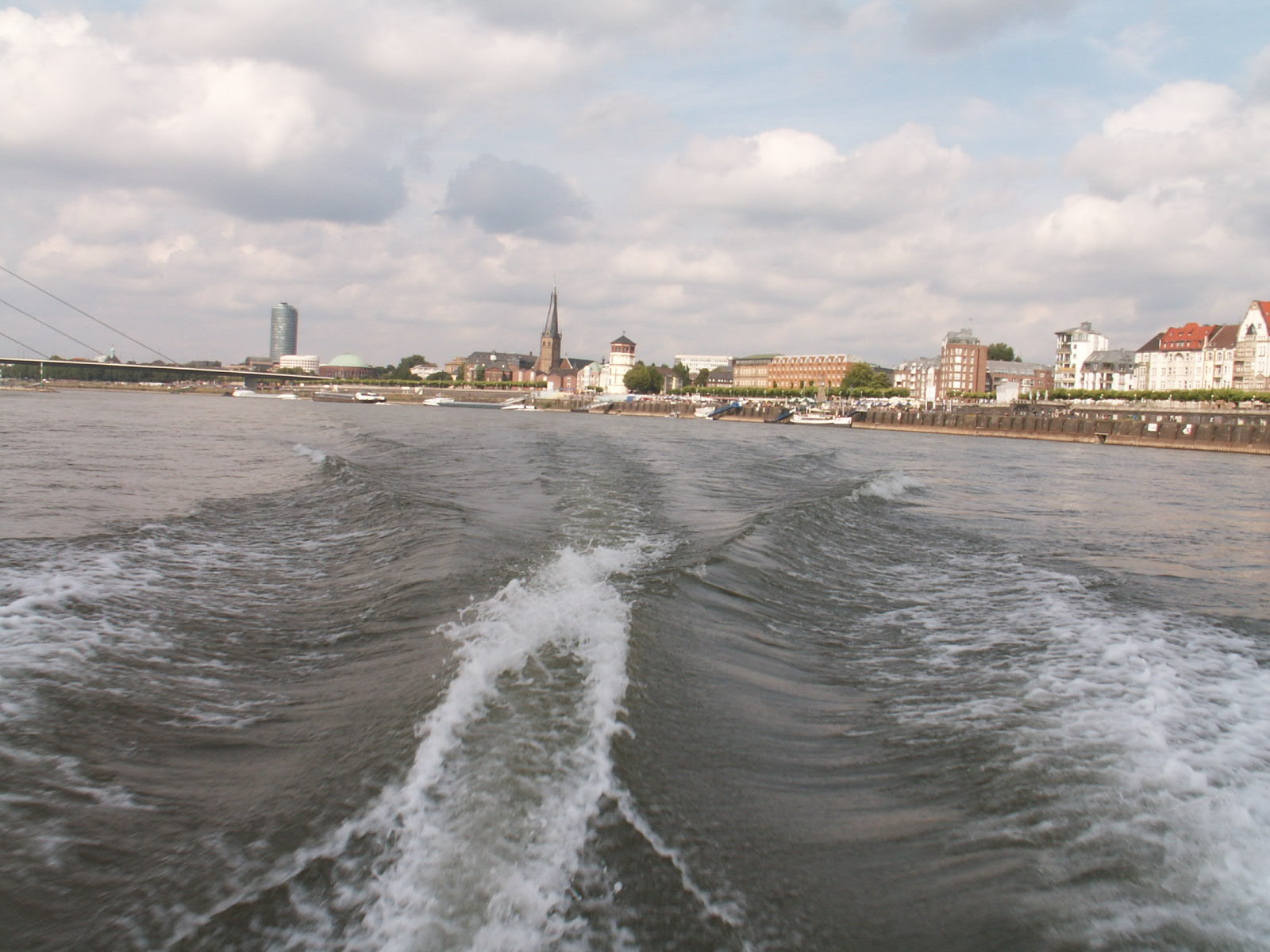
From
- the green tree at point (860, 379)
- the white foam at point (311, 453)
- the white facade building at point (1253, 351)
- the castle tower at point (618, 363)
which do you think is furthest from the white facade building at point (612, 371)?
the white foam at point (311, 453)

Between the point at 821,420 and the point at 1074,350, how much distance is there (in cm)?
7654

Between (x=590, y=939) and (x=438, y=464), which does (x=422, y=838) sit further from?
(x=438, y=464)

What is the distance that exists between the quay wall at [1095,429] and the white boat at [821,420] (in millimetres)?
1508

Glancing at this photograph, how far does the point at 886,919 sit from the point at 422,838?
64.3 inches

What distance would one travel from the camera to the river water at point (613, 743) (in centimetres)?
268

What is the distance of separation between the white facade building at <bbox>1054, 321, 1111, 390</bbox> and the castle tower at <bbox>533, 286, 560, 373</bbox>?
320 ft

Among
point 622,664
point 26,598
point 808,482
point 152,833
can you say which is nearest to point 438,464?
point 808,482

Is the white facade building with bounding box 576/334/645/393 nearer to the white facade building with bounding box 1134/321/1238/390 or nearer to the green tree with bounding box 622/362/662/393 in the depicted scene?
the green tree with bounding box 622/362/662/393

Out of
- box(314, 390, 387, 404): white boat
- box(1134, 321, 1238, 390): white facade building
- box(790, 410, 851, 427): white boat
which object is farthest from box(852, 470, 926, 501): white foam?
box(1134, 321, 1238, 390): white facade building

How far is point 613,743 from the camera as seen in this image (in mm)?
3744

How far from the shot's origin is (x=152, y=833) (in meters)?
3.04

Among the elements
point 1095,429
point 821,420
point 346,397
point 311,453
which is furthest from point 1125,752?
point 346,397

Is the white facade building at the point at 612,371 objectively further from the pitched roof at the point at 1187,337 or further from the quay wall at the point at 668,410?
the pitched roof at the point at 1187,337

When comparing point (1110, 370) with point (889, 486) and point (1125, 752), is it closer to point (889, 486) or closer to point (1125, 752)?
point (889, 486)
